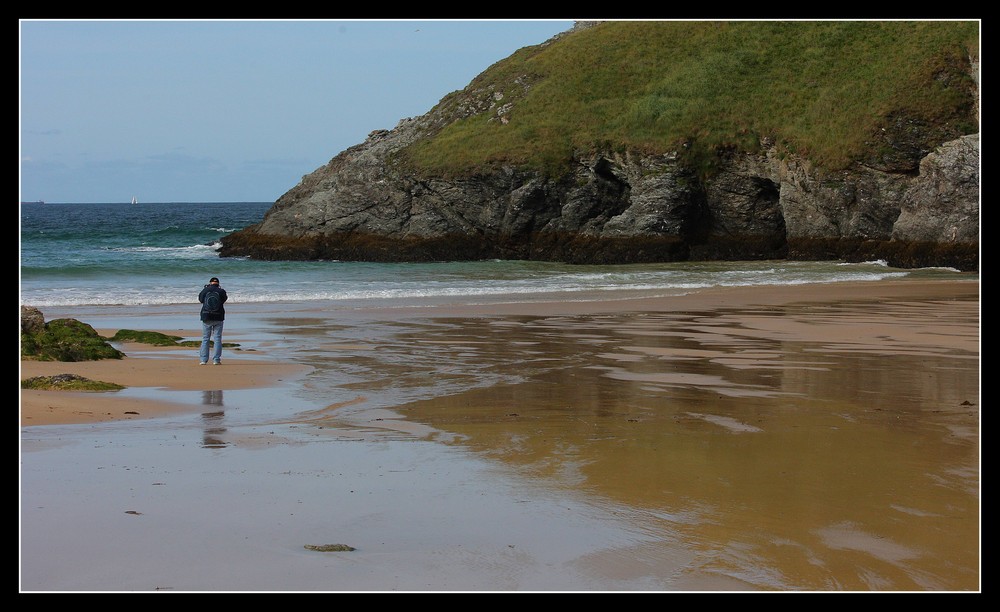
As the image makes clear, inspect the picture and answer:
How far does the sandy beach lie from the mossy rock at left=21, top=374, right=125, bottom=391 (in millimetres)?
324

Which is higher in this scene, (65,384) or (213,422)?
(65,384)

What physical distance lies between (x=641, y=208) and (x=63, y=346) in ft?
112

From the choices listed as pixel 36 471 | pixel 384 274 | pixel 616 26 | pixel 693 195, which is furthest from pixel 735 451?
pixel 616 26

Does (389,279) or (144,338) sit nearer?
(144,338)

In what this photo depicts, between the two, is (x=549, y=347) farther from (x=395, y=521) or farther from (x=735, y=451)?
(x=395, y=521)

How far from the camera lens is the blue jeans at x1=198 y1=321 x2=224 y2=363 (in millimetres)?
13734

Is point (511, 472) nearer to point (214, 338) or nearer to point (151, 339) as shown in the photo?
point (214, 338)

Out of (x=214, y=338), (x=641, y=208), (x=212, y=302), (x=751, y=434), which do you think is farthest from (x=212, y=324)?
(x=641, y=208)

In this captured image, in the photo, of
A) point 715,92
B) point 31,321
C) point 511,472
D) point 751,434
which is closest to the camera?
point 511,472

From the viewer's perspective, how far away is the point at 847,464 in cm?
757

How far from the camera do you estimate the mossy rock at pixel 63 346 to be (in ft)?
44.6

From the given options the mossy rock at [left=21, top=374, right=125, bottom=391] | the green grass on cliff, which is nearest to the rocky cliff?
the green grass on cliff

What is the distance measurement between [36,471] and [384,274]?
101ft

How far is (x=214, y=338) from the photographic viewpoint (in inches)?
550
